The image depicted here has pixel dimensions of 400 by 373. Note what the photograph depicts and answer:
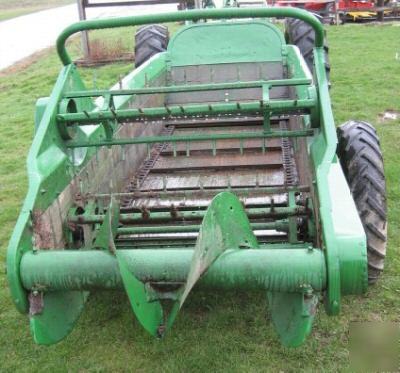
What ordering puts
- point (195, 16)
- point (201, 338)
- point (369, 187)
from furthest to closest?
point (369, 187)
point (201, 338)
point (195, 16)

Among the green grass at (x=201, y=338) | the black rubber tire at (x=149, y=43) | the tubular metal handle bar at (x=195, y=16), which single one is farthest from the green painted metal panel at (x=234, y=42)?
the tubular metal handle bar at (x=195, y=16)

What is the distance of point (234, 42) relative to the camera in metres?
5.99

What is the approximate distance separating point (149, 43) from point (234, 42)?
1.61 meters

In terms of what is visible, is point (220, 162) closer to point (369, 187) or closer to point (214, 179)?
point (214, 179)

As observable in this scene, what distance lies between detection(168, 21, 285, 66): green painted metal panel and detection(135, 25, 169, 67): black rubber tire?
1210 mm

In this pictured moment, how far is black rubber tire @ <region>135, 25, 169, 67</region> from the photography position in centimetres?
715

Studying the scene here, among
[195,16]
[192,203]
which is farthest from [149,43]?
[195,16]

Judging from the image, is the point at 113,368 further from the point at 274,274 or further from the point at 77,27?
the point at 77,27

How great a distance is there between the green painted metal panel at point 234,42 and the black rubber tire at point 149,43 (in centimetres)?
121

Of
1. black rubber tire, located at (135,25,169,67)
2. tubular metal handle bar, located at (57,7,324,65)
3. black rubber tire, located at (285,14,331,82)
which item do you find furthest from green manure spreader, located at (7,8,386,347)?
black rubber tire, located at (135,25,169,67)

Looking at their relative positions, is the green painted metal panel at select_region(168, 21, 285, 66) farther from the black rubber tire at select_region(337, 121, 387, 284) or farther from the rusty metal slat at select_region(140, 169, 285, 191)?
the black rubber tire at select_region(337, 121, 387, 284)

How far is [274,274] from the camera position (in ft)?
7.54

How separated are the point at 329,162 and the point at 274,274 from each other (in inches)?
29.9

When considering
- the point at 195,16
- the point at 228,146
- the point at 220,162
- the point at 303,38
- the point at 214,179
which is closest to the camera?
the point at 195,16
